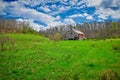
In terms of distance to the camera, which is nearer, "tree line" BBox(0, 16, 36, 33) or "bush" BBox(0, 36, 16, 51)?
"bush" BBox(0, 36, 16, 51)

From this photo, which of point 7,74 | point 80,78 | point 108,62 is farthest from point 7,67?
point 108,62

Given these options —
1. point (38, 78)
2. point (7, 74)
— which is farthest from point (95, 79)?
point (7, 74)

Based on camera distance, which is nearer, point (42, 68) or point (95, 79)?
point (95, 79)

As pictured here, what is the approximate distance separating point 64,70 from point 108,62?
6643mm

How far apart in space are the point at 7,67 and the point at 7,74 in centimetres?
293

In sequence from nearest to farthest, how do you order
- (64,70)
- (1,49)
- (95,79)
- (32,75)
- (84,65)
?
(95,79) < (32,75) < (64,70) < (84,65) < (1,49)

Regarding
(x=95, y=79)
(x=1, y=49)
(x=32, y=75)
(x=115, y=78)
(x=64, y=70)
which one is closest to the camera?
(x=115, y=78)

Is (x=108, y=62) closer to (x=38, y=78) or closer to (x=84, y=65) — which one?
(x=84, y=65)

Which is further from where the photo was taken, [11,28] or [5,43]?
[11,28]

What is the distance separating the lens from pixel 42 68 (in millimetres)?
20531

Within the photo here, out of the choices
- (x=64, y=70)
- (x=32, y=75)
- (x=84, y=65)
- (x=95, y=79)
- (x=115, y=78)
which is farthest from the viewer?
(x=84, y=65)

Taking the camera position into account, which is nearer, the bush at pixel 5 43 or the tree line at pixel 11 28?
the bush at pixel 5 43

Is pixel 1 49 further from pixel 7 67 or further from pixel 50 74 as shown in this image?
pixel 50 74

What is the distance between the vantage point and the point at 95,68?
68.4 feet
